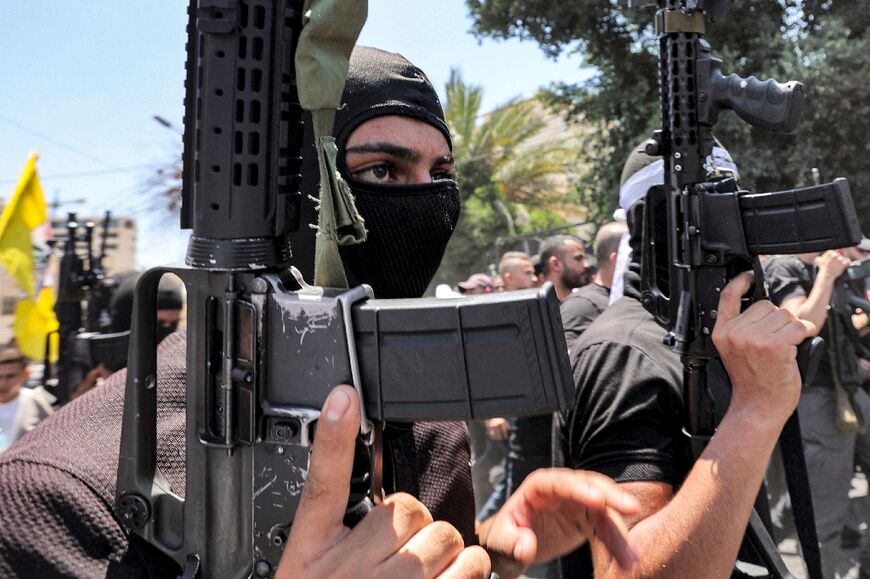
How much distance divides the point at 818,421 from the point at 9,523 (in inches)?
180

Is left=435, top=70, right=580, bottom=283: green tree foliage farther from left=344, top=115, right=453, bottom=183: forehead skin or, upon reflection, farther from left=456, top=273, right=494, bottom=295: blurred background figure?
left=344, top=115, right=453, bottom=183: forehead skin

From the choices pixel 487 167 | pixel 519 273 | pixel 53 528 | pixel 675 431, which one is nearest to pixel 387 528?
pixel 53 528

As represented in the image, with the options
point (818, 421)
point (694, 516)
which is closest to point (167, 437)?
point (694, 516)

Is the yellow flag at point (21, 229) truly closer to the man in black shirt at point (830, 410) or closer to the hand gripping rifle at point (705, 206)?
A: the hand gripping rifle at point (705, 206)

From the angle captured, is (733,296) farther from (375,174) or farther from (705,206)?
(375,174)

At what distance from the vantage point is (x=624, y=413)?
1.88 m

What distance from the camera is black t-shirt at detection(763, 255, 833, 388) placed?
14.8 feet

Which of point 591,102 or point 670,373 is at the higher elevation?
point 591,102

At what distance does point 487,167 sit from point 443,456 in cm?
2237

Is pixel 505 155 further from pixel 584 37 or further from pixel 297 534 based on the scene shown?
pixel 297 534

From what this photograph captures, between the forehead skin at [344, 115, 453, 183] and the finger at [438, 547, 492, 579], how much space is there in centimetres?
81

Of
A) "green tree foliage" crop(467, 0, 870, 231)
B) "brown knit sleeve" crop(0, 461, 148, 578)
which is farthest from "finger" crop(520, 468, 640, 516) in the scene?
"green tree foliage" crop(467, 0, 870, 231)

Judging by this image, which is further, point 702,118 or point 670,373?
point 702,118

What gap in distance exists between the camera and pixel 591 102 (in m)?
13.1
